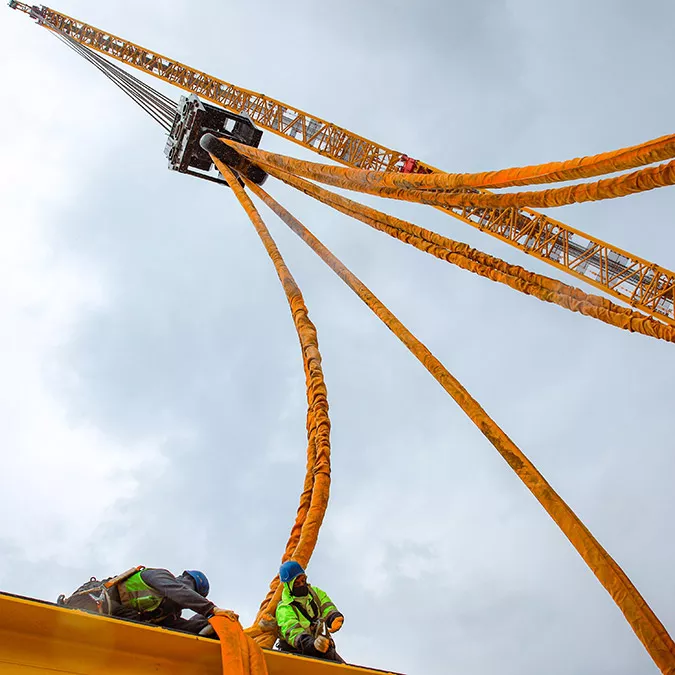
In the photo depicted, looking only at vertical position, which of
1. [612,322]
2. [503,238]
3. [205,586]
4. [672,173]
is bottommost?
[205,586]

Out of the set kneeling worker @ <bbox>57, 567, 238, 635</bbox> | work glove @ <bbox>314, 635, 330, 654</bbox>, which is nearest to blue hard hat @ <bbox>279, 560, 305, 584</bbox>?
work glove @ <bbox>314, 635, 330, 654</bbox>

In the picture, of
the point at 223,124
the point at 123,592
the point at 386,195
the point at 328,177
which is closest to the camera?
the point at 123,592

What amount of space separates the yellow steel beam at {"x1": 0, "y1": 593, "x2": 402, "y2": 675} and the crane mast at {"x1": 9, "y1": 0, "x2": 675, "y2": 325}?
39.1 ft

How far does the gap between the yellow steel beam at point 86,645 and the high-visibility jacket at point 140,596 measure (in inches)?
66.2

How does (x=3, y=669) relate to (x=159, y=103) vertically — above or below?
below

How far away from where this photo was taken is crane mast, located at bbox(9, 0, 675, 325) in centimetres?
2191

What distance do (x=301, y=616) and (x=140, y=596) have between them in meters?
1.30

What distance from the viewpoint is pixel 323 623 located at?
5.81m

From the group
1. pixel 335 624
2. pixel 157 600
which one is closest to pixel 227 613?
pixel 157 600

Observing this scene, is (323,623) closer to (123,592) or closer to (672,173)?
(123,592)

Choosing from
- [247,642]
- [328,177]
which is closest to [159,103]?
[328,177]

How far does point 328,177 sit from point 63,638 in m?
7.61

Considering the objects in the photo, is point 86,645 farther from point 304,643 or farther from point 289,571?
point 289,571

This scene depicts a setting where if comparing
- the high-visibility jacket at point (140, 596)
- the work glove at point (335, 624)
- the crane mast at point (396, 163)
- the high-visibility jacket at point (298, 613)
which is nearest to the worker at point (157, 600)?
the high-visibility jacket at point (140, 596)
